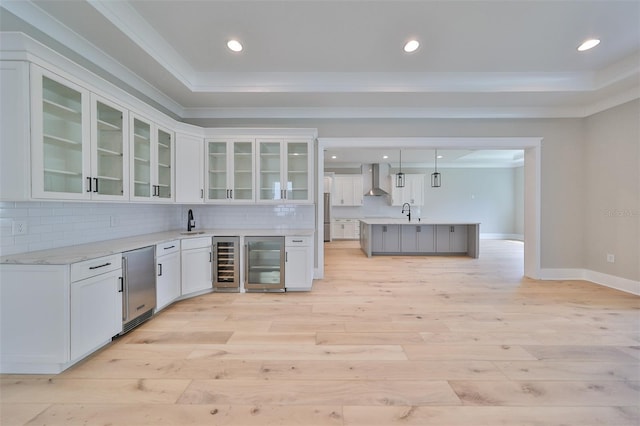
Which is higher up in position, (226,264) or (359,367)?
(226,264)

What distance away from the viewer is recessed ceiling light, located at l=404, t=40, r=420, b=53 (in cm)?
274

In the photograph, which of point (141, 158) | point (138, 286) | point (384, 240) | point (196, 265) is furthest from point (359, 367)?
point (384, 240)

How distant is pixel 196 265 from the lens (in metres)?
3.41

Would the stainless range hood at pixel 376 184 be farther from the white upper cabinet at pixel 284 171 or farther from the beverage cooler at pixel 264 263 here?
the beverage cooler at pixel 264 263

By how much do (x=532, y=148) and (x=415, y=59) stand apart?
2740mm

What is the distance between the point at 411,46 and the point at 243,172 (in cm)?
270

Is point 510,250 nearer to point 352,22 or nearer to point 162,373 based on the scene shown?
point 352,22

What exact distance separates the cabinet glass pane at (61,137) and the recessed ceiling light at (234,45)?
1474mm

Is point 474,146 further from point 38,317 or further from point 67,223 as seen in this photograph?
point 38,317

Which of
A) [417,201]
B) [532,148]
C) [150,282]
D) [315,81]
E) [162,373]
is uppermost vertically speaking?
[315,81]

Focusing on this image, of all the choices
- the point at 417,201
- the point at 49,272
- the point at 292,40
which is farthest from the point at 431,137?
the point at 417,201

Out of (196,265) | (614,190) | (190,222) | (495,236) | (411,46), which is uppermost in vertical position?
(411,46)

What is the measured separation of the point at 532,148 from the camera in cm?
A: 424

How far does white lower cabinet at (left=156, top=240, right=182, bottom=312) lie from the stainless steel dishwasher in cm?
9
